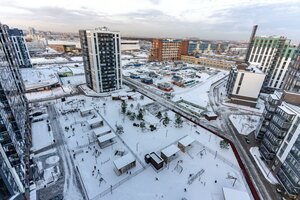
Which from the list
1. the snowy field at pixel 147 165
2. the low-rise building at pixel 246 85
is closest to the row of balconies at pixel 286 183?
the snowy field at pixel 147 165

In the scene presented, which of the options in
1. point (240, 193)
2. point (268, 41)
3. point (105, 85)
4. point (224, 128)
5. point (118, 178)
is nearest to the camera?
point (240, 193)

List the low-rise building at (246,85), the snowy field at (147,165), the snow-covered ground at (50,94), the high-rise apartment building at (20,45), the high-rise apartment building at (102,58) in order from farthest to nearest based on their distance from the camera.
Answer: the high-rise apartment building at (20,45), the snow-covered ground at (50,94), the high-rise apartment building at (102,58), the low-rise building at (246,85), the snowy field at (147,165)

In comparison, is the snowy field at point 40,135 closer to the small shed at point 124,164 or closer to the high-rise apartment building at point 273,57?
the small shed at point 124,164

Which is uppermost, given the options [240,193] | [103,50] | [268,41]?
[268,41]

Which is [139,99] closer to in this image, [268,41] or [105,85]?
[105,85]

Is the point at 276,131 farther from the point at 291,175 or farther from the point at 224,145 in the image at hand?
the point at 224,145

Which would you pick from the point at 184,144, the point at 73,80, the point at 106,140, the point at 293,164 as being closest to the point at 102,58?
the point at 73,80

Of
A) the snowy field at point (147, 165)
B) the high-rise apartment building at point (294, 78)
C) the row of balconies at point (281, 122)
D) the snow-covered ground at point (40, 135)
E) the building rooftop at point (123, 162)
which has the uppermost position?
the high-rise apartment building at point (294, 78)

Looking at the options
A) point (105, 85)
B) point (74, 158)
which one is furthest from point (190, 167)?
point (105, 85)
